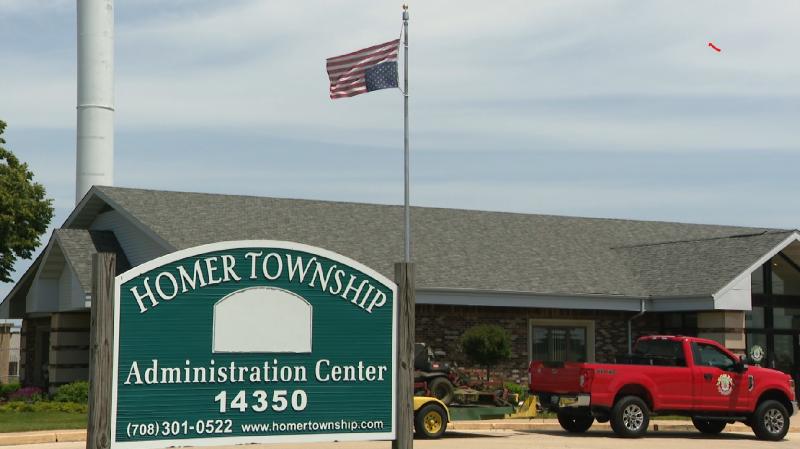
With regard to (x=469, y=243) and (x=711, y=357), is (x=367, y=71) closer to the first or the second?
(x=469, y=243)

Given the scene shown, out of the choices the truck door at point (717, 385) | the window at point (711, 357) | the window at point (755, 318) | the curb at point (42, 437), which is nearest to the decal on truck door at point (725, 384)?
the truck door at point (717, 385)

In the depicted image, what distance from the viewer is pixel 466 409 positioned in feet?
74.1

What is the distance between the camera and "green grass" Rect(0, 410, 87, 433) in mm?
22188

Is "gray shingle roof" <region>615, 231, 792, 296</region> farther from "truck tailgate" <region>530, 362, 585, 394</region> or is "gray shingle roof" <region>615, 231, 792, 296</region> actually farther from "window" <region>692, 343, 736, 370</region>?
"truck tailgate" <region>530, 362, 585, 394</region>

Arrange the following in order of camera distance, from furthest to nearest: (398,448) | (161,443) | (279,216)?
(279,216), (398,448), (161,443)

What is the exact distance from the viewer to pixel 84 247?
1288 inches

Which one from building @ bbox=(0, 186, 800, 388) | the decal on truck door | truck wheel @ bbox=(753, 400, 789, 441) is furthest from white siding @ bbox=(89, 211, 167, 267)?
truck wheel @ bbox=(753, 400, 789, 441)

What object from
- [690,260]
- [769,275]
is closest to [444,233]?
[690,260]

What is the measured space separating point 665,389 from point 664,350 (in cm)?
108

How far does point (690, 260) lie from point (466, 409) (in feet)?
46.1

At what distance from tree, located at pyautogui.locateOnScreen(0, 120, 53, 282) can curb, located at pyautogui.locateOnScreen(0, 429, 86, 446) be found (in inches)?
623

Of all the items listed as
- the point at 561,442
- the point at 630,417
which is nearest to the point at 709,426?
the point at 630,417

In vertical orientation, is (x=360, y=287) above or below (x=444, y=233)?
below

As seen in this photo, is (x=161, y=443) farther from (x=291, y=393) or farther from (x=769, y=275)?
(x=769, y=275)
